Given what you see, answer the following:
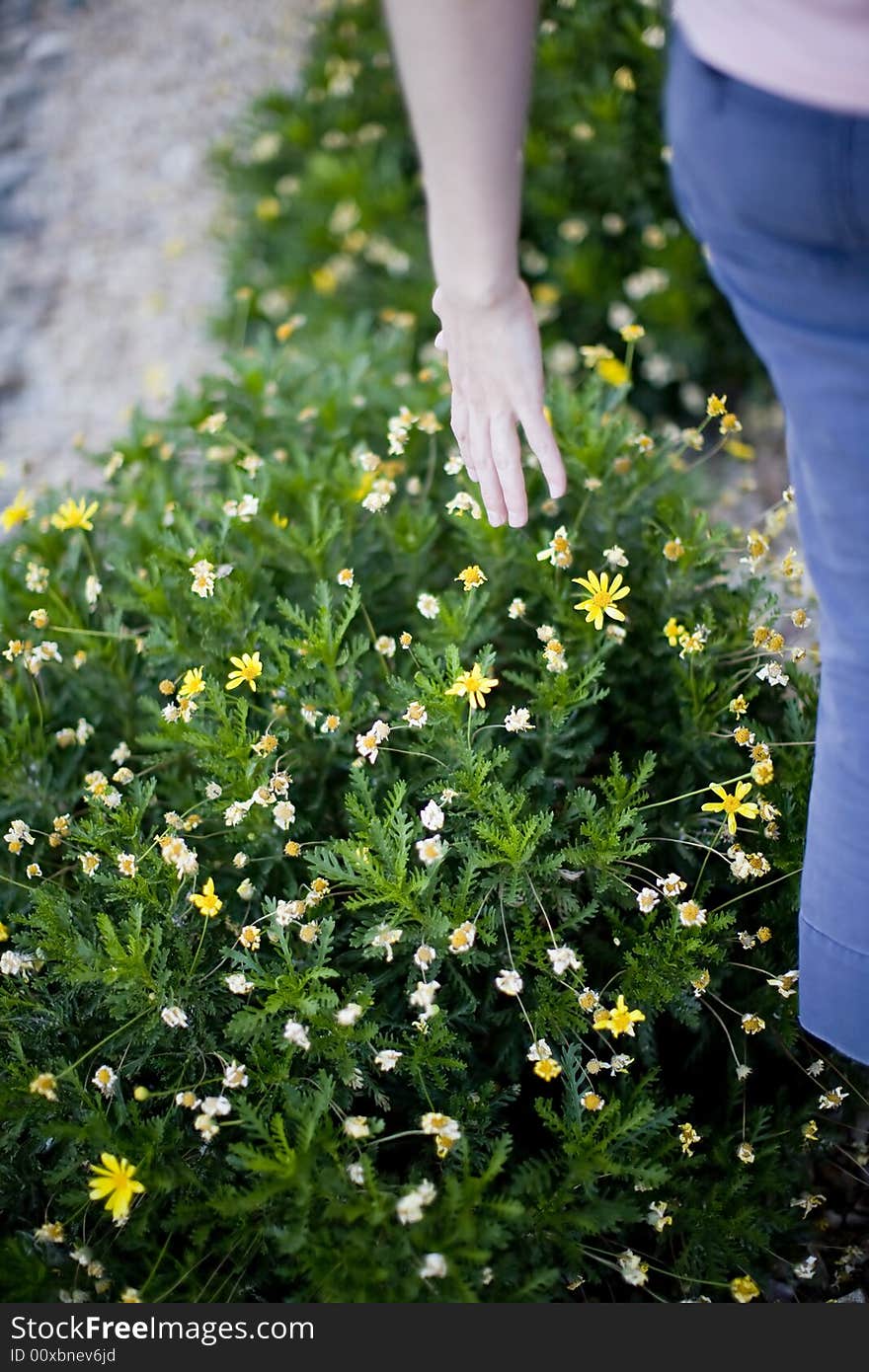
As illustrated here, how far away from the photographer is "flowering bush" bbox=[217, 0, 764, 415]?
307cm

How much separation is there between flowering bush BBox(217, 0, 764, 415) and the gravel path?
52 cm

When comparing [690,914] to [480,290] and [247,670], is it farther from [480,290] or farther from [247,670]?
[480,290]

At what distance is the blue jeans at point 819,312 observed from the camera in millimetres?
976

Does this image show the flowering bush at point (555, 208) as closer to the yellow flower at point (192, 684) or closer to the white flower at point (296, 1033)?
the yellow flower at point (192, 684)

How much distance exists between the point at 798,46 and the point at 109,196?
13.7 feet

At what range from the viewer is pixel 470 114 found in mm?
1110

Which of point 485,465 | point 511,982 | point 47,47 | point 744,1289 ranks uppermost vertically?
point 47,47

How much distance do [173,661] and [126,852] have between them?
0.41 metres

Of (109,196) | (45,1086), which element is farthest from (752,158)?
(109,196)

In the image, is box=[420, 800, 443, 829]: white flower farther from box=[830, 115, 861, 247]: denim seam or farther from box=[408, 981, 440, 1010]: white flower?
box=[830, 115, 861, 247]: denim seam

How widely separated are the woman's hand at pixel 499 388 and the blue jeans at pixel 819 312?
235 millimetres

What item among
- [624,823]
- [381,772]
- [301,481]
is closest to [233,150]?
[301,481]

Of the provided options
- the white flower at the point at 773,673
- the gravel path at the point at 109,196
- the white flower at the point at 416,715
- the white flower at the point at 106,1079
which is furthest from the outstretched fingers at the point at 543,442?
the gravel path at the point at 109,196

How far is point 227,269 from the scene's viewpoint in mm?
3781
